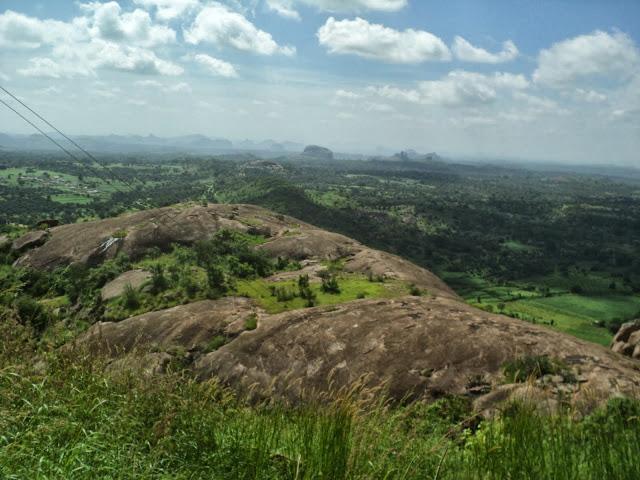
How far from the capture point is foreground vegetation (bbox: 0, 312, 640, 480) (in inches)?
184

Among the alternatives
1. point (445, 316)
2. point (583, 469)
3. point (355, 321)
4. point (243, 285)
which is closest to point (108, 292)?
point (243, 285)

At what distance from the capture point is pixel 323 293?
124 ft

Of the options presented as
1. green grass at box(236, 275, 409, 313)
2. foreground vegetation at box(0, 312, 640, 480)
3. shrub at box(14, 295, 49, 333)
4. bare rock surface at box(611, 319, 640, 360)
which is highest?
foreground vegetation at box(0, 312, 640, 480)

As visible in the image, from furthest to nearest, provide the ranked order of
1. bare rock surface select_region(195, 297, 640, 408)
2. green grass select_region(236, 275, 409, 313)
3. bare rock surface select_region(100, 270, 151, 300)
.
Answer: bare rock surface select_region(100, 270, 151, 300) < green grass select_region(236, 275, 409, 313) < bare rock surface select_region(195, 297, 640, 408)

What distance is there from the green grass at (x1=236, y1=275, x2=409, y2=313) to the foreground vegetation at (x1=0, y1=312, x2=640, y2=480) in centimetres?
2770

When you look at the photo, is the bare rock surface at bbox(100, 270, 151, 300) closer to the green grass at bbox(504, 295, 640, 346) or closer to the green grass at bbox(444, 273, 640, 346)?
the green grass at bbox(444, 273, 640, 346)

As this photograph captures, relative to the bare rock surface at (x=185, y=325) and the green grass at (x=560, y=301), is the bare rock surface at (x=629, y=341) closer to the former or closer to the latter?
the bare rock surface at (x=185, y=325)

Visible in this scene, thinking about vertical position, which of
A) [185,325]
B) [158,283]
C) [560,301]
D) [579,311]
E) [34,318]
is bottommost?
[560,301]

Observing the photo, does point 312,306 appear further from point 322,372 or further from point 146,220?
point 146,220

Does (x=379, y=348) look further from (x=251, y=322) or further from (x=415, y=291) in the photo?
(x=415, y=291)

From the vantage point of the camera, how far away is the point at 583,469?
4.57m

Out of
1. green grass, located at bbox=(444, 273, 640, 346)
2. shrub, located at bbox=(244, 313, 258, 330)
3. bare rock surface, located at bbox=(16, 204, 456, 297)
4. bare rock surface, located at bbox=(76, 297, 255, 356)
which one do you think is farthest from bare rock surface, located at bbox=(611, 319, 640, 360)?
green grass, located at bbox=(444, 273, 640, 346)

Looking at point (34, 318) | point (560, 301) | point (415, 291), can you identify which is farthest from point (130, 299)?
point (560, 301)

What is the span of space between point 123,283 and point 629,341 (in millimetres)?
43209
